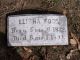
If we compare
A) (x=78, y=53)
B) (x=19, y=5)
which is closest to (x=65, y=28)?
(x=78, y=53)

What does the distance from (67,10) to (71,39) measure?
37 cm

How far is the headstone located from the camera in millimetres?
3244

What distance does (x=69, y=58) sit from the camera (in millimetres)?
3221

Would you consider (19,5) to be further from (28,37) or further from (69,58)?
(69,58)

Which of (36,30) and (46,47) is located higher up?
(36,30)

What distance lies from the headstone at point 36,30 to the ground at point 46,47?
6 cm

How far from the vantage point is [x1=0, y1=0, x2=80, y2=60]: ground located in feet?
10.6

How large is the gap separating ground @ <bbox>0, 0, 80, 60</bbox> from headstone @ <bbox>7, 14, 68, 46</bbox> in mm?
64

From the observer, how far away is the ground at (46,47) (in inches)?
127

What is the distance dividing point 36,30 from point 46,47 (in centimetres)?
24

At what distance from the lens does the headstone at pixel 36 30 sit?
3.24m

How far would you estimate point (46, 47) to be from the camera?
3.26 m

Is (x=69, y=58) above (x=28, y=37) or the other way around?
the other way around

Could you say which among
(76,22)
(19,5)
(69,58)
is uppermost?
(19,5)
